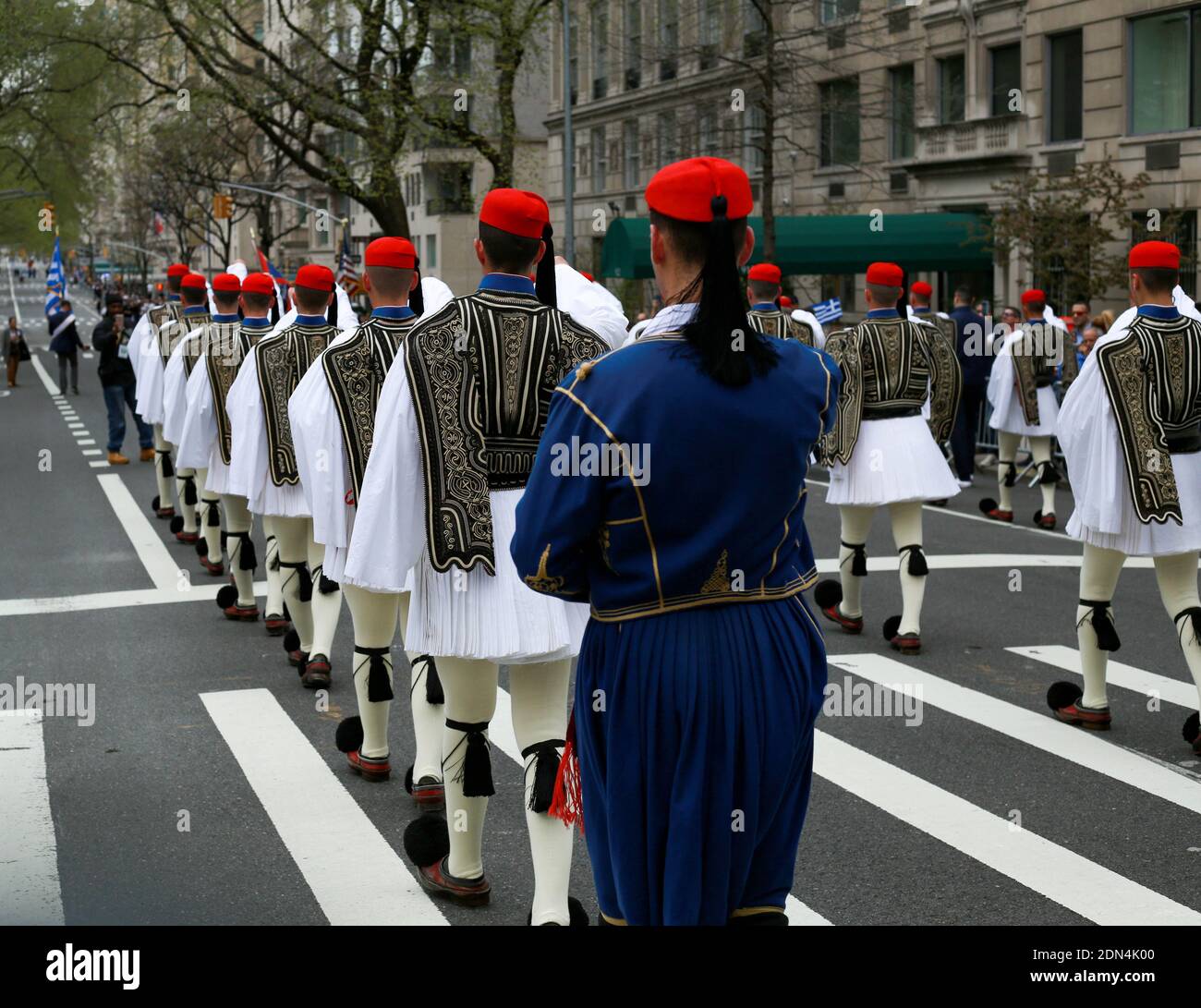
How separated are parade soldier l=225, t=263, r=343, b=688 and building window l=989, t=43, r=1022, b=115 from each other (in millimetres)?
25840

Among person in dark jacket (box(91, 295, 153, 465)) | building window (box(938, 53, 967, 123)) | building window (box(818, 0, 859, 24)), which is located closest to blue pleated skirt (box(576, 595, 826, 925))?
person in dark jacket (box(91, 295, 153, 465))

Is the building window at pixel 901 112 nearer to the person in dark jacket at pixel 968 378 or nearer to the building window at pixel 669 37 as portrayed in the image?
the building window at pixel 669 37

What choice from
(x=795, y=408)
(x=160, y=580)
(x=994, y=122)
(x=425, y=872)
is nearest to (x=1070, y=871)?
(x=425, y=872)

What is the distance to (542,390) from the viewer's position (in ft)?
16.6

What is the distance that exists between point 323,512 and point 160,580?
6149 millimetres

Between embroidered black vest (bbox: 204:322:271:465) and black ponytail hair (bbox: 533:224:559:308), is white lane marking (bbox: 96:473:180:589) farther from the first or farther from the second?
black ponytail hair (bbox: 533:224:559:308)

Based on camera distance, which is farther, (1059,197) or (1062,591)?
(1059,197)

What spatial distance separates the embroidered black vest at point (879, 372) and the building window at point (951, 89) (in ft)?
84.4

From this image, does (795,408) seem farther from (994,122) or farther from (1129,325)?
(994,122)

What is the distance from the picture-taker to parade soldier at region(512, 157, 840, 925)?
330cm

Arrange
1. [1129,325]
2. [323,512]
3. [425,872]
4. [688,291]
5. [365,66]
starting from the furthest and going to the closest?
[365,66] < [1129,325] < [323,512] < [425,872] < [688,291]

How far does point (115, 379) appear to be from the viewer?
2080 cm

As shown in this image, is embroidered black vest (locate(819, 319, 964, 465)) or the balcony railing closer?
embroidered black vest (locate(819, 319, 964, 465))

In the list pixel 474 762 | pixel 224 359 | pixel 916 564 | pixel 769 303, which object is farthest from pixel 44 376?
pixel 474 762
